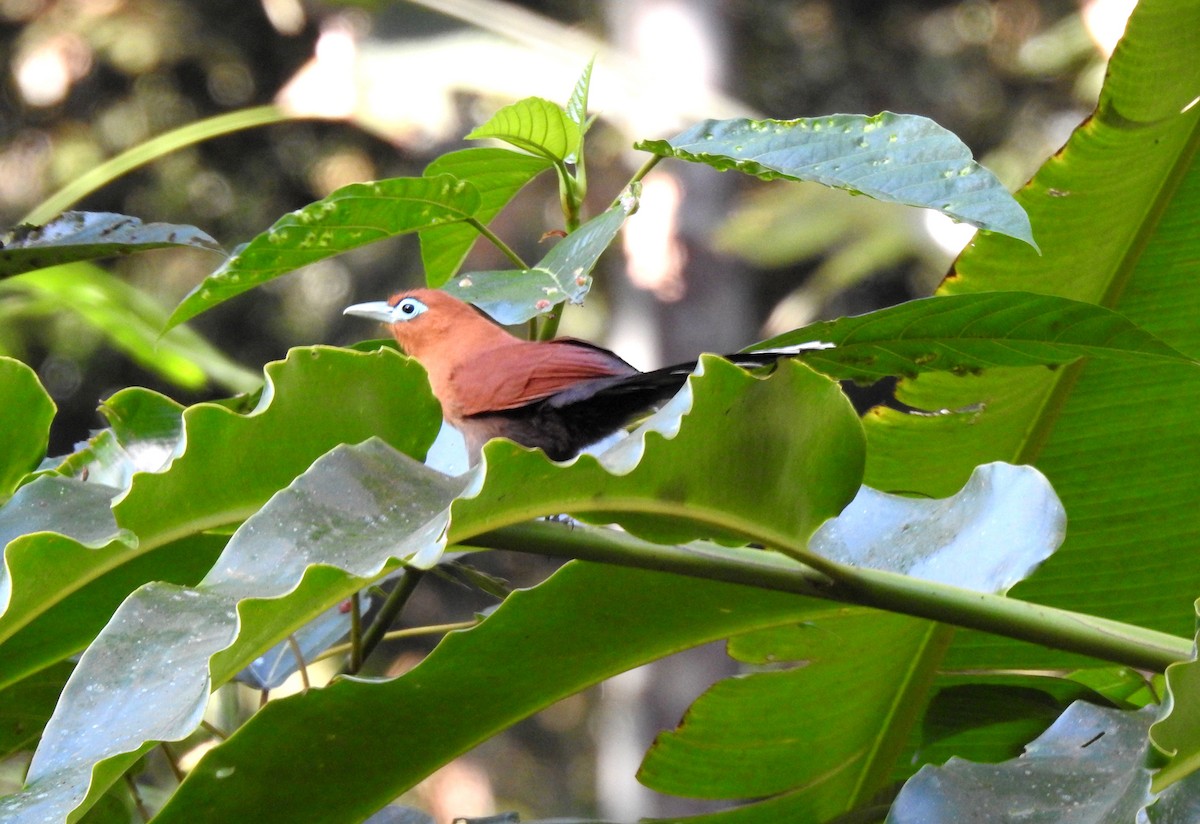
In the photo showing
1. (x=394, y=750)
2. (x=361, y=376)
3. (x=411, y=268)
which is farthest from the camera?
(x=411, y=268)

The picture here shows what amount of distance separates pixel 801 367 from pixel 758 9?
9504 mm

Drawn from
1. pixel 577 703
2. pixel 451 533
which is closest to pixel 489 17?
pixel 451 533

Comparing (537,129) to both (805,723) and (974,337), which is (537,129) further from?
(805,723)

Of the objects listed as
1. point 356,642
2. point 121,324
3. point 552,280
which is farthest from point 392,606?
point 121,324

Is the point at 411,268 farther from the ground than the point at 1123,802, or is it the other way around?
the point at 1123,802

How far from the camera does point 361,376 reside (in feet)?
3.87

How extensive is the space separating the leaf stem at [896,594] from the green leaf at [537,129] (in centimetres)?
58

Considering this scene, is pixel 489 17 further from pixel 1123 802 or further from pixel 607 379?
pixel 1123 802

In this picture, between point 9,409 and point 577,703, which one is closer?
point 9,409

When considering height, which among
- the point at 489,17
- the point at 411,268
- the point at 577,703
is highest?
the point at 489,17

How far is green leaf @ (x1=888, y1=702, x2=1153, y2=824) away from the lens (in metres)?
1.10

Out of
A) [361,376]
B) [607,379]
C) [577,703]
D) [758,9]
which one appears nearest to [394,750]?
[361,376]

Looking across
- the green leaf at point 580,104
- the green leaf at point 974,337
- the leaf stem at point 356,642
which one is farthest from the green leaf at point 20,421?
the green leaf at point 974,337

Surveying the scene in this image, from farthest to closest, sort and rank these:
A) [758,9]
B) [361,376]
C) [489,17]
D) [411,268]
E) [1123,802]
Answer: [758,9] < [411,268] < [489,17] < [361,376] < [1123,802]
